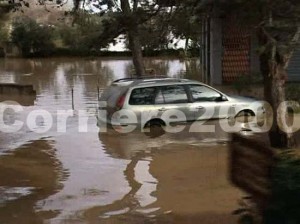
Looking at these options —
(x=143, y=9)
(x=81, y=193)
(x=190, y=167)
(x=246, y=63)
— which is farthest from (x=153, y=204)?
(x=246, y=63)

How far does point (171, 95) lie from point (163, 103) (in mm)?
359

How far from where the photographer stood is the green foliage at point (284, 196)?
15.1ft

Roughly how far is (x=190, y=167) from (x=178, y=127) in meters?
4.53

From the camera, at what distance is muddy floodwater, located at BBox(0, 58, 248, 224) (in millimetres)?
8539

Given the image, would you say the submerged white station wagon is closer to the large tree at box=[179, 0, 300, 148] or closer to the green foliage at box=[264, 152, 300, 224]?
the large tree at box=[179, 0, 300, 148]

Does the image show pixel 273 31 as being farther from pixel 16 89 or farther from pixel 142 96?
pixel 16 89

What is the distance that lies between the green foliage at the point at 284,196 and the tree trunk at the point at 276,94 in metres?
6.90

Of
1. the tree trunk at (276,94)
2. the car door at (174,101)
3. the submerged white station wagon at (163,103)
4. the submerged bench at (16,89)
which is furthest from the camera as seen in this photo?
the submerged bench at (16,89)

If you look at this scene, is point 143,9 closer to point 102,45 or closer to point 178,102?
point 102,45

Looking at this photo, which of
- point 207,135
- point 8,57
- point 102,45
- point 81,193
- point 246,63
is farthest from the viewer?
point 8,57

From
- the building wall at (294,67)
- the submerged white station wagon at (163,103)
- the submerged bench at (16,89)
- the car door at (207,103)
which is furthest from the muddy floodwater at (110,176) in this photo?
the submerged bench at (16,89)

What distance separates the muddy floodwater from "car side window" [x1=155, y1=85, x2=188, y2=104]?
859mm

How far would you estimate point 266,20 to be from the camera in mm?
8406

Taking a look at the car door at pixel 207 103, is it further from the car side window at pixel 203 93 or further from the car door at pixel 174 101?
the car door at pixel 174 101
